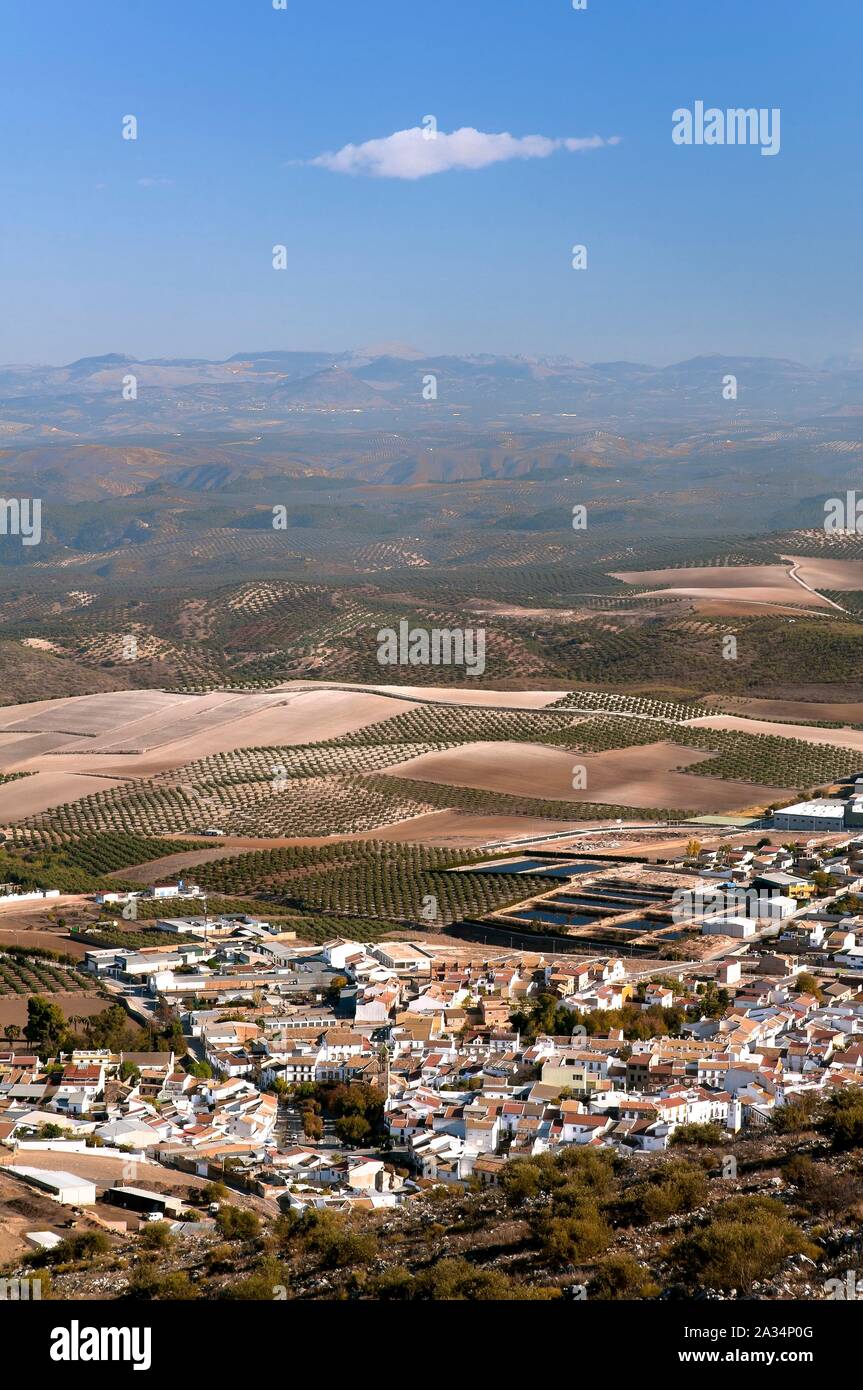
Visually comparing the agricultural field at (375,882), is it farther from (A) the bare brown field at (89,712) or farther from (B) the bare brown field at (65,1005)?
(A) the bare brown field at (89,712)

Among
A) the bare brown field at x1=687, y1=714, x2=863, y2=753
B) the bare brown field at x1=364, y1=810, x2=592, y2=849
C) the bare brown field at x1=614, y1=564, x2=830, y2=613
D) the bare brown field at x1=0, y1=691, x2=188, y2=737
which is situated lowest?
the bare brown field at x1=364, y1=810, x2=592, y2=849

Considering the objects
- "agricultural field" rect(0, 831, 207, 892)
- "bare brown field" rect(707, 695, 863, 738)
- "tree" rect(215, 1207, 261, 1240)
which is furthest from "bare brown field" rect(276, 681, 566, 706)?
"tree" rect(215, 1207, 261, 1240)

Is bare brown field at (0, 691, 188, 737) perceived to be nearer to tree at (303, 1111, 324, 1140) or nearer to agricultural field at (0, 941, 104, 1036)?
agricultural field at (0, 941, 104, 1036)

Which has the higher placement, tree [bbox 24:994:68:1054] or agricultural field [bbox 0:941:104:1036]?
tree [bbox 24:994:68:1054]

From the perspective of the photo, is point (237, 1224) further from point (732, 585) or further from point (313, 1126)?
point (732, 585)

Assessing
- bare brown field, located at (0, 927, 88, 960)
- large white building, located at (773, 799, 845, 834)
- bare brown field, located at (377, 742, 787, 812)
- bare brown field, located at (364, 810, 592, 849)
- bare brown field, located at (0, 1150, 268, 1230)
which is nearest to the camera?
bare brown field, located at (0, 1150, 268, 1230)
